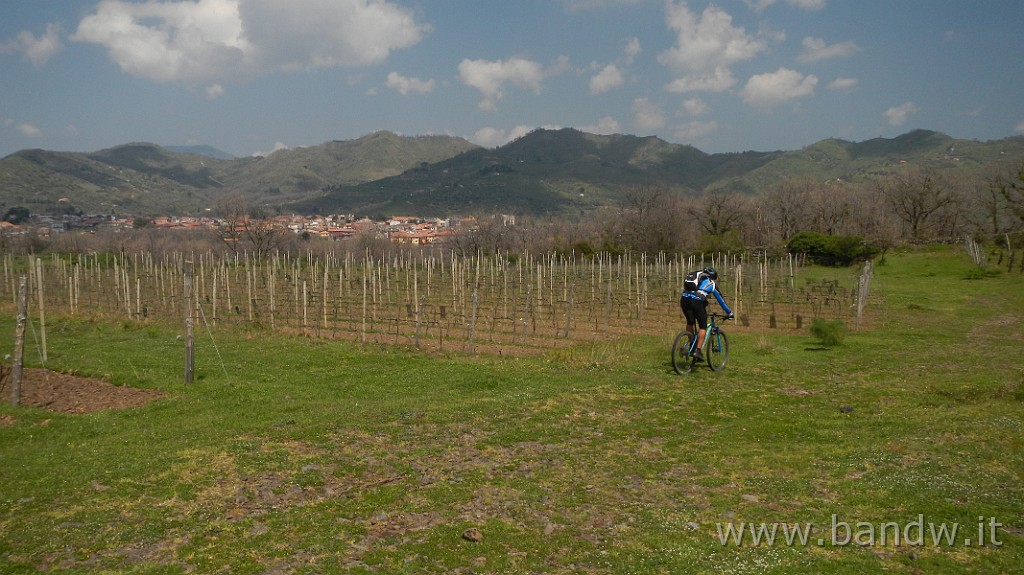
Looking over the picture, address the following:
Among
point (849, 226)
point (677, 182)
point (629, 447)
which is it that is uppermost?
point (677, 182)

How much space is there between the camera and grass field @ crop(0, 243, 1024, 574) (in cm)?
470

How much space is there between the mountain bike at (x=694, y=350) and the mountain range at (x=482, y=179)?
333ft

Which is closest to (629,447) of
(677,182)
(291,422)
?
(291,422)

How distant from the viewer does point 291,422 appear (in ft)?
28.2

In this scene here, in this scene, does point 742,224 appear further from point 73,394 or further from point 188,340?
point 73,394

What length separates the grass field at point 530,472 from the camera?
470cm

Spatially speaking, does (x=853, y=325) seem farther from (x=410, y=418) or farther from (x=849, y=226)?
(x=849, y=226)

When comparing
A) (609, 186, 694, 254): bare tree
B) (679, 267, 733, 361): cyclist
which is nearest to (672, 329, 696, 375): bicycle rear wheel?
(679, 267, 733, 361): cyclist

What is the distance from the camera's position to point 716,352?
39.3ft

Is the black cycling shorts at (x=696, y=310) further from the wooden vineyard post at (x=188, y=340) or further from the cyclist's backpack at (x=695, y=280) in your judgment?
the wooden vineyard post at (x=188, y=340)

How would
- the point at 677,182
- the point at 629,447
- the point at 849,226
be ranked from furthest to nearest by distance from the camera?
the point at 677,182
the point at 849,226
the point at 629,447

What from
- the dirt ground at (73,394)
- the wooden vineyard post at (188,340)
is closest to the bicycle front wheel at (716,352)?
the wooden vineyard post at (188,340)

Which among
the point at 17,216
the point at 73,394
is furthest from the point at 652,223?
the point at 17,216

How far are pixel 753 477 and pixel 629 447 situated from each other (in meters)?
1.55
